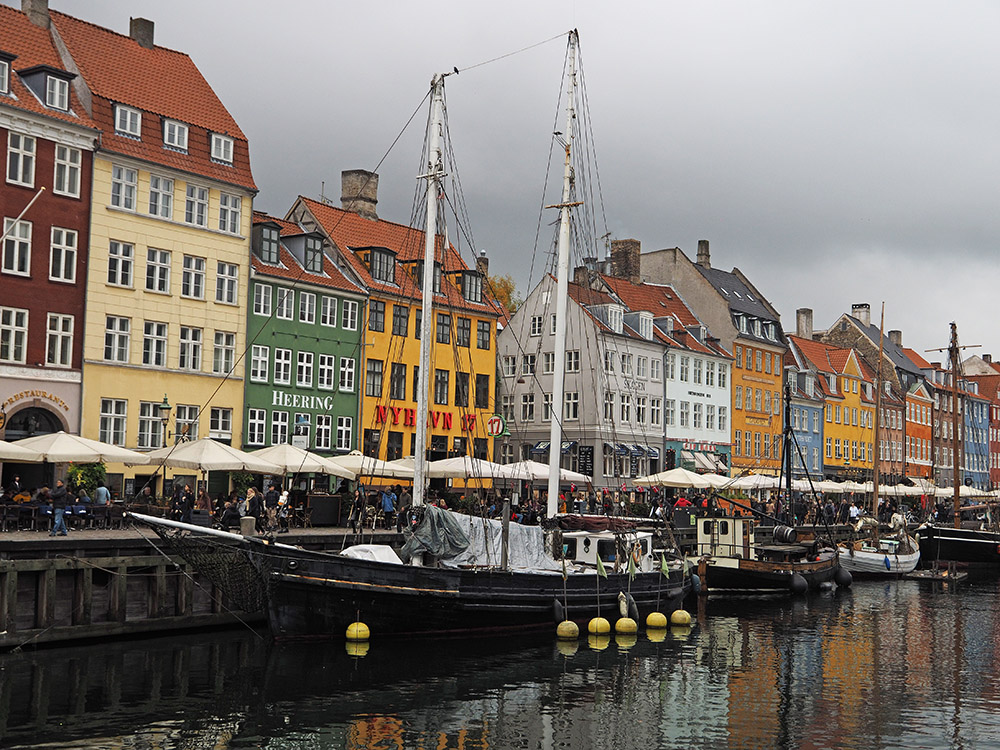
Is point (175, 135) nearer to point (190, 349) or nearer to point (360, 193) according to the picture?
point (190, 349)

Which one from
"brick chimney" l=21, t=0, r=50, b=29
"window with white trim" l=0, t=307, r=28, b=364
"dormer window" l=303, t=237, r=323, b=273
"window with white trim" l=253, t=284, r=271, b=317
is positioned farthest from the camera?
"dormer window" l=303, t=237, r=323, b=273

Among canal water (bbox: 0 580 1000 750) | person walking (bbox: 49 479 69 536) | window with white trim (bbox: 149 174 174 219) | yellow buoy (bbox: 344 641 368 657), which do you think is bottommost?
canal water (bbox: 0 580 1000 750)

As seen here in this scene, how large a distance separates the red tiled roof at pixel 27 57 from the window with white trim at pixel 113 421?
10.5m

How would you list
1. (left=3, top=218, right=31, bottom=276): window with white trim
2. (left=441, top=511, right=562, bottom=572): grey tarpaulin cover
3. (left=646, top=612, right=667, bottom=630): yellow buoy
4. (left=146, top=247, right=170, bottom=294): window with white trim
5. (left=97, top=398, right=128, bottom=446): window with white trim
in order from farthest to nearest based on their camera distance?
(left=146, top=247, right=170, bottom=294): window with white trim → (left=97, top=398, right=128, bottom=446): window with white trim → (left=3, top=218, right=31, bottom=276): window with white trim → (left=646, top=612, right=667, bottom=630): yellow buoy → (left=441, top=511, right=562, bottom=572): grey tarpaulin cover

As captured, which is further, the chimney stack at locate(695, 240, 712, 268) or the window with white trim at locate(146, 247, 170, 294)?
the chimney stack at locate(695, 240, 712, 268)

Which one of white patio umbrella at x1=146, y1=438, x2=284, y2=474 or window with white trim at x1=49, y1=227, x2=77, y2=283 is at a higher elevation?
window with white trim at x1=49, y1=227, x2=77, y2=283

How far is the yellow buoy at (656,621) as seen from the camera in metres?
33.4

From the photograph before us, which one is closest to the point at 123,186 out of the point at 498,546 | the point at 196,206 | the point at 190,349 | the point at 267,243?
the point at 196,206

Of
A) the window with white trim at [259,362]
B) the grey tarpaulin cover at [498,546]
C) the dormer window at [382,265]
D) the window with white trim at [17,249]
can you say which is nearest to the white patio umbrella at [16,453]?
the grey tarpaulin cover at [498,546]

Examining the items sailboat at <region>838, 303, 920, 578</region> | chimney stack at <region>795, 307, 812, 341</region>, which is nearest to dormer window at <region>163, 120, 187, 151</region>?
sailboat at <region>838, 303, 920, 578</region>

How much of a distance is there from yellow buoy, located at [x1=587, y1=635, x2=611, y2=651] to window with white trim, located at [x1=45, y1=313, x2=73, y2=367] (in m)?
23.3

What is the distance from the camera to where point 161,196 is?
47531 millimetres

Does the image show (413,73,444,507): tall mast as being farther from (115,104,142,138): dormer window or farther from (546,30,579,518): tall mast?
(115,104,142,138): dormer window

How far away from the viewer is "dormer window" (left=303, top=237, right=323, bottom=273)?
54281 millimetres
